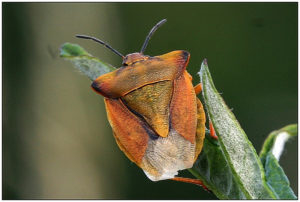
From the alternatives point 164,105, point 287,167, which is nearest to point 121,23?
point 287,167

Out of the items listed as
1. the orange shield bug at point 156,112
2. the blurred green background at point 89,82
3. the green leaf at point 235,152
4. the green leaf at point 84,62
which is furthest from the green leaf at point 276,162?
the blurred green background at point 89,82

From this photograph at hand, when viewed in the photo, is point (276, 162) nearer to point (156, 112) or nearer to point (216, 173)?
point (216, 173)

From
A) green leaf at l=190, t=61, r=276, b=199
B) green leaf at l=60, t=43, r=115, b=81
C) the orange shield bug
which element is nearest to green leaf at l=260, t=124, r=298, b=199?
green leaf at l=190, t=61, r=276, b=199

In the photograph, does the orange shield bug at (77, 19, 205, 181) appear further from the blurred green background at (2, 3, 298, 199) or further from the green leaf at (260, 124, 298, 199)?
the blurred green background at (2, 3, 298, 199)

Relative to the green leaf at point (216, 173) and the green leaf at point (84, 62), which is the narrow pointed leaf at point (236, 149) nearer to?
the green leaf at point (216, 173)

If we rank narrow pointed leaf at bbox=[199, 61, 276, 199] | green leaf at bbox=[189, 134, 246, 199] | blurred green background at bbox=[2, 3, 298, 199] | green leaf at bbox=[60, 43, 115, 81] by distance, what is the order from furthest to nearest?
1. blurred green background at bbox=[2, 3, 298, 199]
2. green leaf at bbox=[60, 43, 115, 81]
3. green leaf at bbox=[189, 134, 246, 199]
4. narrow pointed leaf at bbox=[199, 61, 276, 199]

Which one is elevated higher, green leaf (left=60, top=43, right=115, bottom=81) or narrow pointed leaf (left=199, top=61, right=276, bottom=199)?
green leaf (left=60, top=43, right=115, bottom=81)

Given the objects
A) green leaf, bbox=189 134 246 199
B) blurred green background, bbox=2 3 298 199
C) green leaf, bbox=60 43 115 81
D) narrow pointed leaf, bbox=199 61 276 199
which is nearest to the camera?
narrow pointed leaf, bbox=199 61 276 199

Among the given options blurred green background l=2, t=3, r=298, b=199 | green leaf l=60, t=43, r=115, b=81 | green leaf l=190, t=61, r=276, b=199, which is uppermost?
green leaf l=60, t=43, r=115, b=81
